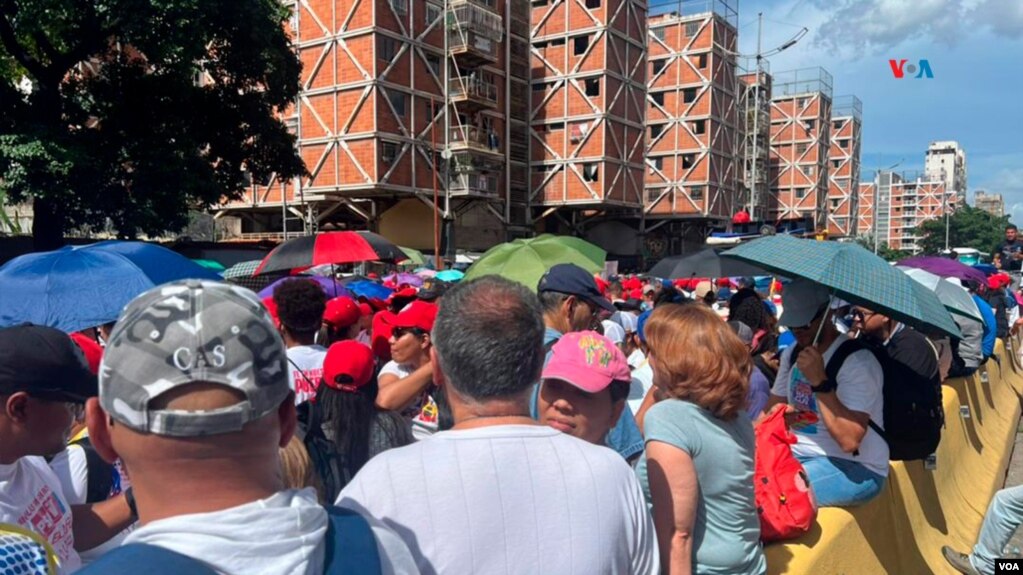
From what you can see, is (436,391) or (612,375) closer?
(612,375)

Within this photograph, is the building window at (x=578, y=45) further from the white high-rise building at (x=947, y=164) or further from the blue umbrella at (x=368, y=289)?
the white high-rise building at (x=947, y=164)

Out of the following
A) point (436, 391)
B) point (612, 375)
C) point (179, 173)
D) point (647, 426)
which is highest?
point (179, 173)

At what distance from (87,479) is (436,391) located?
6.01ft

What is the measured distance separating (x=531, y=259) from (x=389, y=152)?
29.3 m

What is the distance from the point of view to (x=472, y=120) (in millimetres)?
39281

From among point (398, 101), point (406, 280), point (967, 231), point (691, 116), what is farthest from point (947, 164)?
point (406, 280)

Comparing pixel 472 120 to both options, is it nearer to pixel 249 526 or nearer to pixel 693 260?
pixel 693 260

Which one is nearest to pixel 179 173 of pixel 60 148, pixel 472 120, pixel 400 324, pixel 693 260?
pixel 60 148

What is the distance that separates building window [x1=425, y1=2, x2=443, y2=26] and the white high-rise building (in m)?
149

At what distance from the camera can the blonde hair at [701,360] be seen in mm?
2314

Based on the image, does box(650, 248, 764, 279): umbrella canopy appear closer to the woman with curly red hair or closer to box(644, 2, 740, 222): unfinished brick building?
the woman with curly red hair

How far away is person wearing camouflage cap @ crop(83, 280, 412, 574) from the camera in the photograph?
1067 mm

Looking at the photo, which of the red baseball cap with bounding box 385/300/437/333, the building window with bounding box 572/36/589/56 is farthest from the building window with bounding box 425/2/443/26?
the red baseball cap with bounding box 385/300/437/333

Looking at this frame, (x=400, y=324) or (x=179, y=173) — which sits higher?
(x=179, y=173)
